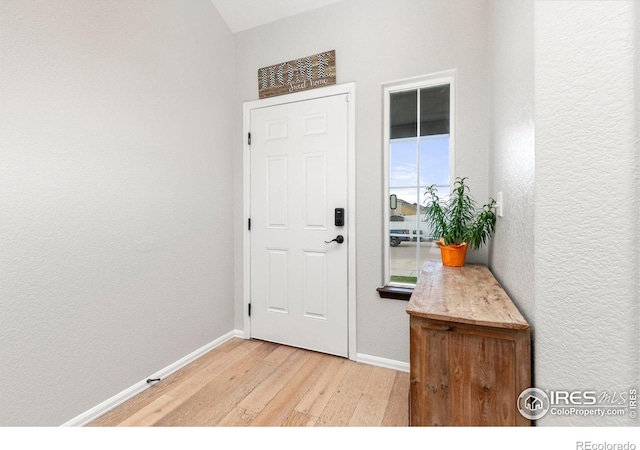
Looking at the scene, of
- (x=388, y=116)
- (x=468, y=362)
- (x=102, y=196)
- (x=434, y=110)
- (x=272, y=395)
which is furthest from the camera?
(x=388, y=116)

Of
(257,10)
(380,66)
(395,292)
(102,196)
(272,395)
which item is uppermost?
(257,10)

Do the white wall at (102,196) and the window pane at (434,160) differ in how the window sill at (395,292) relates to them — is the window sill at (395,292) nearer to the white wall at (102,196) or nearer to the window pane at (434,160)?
the window pane at (434,160)

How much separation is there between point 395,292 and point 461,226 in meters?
0.67

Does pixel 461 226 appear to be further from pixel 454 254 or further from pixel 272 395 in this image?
pixel 272 395

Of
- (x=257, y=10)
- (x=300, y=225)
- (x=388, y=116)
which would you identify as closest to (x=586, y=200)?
(x=388, y=116)

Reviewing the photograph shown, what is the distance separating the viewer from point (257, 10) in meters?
2.40

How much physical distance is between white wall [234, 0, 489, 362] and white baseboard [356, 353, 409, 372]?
35mm

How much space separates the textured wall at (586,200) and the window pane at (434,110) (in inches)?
44.9

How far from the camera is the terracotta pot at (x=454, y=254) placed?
1687 mm

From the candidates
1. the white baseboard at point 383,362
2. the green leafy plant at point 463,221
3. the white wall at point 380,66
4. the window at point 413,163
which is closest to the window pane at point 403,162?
the window at point 413,163

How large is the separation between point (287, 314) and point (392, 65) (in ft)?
6.91

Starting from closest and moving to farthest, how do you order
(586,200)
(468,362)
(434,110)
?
(586,200)
(468,362)
(434,110)

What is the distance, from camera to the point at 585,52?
817 millimetres

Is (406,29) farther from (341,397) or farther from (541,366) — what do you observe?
(341,397)
